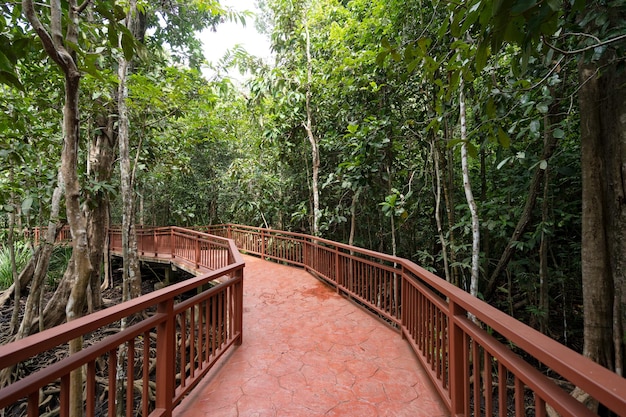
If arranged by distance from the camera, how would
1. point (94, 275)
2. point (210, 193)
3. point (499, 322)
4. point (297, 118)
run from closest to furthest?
point (499, 322)
point (94, 275)
point (297, 118)
point (210, 193)

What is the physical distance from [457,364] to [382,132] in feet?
11.7

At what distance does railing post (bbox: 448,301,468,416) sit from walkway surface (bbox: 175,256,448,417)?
0.31m

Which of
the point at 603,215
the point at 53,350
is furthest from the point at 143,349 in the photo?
the point at 53,350

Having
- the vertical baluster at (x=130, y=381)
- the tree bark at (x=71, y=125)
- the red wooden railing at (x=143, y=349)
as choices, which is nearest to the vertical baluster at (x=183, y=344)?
the red wooden railing at (x=143, y=349)

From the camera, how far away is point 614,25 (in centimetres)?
223

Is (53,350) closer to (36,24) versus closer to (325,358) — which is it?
(325,358)

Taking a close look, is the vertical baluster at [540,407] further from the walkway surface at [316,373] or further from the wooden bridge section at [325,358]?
the walkway surface at [316,373]

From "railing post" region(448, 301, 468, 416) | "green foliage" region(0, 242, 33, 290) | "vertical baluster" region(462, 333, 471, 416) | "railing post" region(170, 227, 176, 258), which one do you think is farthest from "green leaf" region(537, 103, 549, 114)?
"green foliage" region(0, 242, 33, 290)

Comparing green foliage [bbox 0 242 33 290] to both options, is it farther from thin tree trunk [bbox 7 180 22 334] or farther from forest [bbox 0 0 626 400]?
thin tree trunk [bbox 7 180 22 334]

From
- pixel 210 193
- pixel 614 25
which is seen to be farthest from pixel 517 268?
pixel 210 193

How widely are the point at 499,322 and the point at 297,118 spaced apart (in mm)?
6621

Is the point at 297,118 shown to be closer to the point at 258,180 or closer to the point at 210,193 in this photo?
the point at 258,180

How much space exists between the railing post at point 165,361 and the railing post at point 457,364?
73.8 inches

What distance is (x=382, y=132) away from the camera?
4605 millimetres
